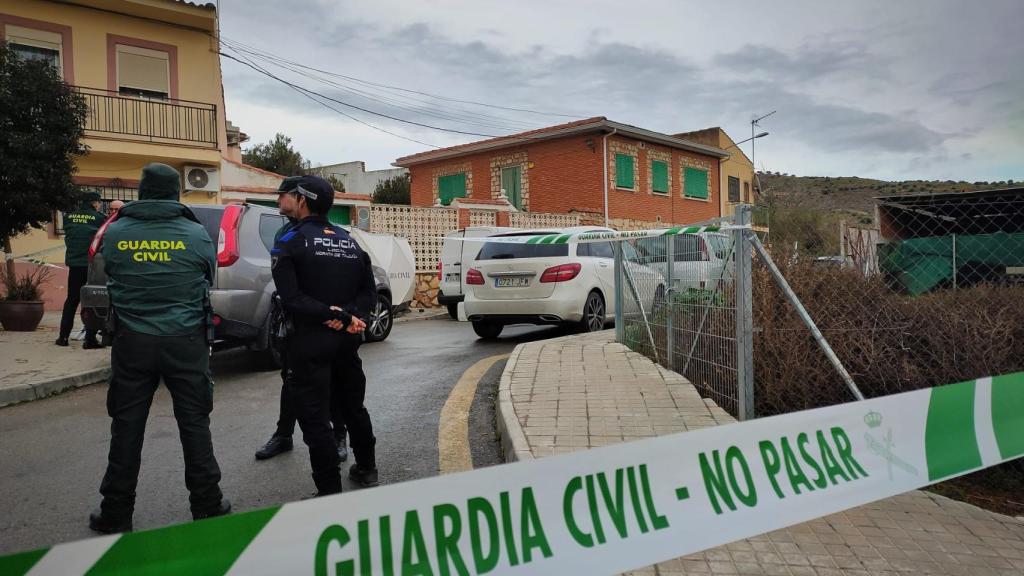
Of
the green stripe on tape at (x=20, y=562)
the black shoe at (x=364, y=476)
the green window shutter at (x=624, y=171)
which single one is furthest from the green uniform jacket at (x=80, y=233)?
the green window shutter at (x=624, y=171)

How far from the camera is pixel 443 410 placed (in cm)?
591

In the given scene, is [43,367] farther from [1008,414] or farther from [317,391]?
[1008,414]

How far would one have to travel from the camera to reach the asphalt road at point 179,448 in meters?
3.77

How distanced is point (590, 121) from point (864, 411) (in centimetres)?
2196

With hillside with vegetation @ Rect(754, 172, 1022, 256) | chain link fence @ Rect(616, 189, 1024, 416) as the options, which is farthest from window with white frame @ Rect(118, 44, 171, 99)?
chain link fence @ Rect(616, 189, 1024, 416)

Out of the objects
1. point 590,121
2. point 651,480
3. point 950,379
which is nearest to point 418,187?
point 590,121

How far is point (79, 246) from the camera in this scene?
8289 mm

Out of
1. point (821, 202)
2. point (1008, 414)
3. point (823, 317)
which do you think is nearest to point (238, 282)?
point (823, 317)

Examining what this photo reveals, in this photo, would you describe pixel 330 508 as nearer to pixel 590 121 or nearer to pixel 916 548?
pixel 916 548

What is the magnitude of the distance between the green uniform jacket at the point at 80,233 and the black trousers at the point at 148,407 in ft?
18.7

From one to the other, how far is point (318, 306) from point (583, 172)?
22155 mm

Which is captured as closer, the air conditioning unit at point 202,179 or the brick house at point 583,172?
the air conditioning unit at point 202,179

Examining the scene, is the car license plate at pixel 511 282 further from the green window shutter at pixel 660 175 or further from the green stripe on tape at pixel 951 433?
the green window shutter at pixel 660 175

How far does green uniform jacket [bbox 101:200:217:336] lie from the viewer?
136 inches
